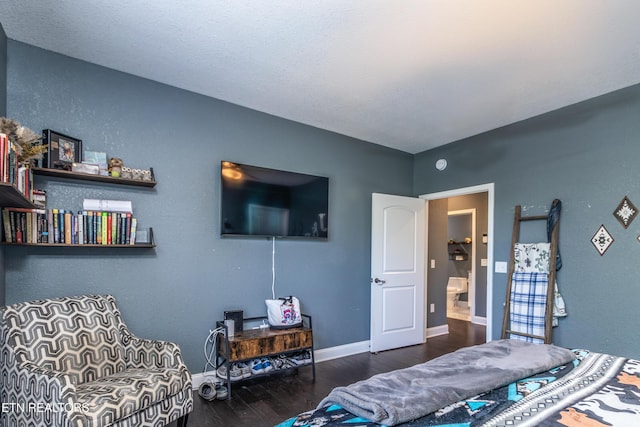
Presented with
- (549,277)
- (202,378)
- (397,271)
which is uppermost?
(549,277)

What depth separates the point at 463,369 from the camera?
1504 mm

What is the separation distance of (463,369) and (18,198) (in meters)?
2.47

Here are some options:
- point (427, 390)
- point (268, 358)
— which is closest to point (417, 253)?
point (268, 358)

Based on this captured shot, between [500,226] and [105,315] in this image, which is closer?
[105,315]

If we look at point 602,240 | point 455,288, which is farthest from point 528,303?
point 455,288

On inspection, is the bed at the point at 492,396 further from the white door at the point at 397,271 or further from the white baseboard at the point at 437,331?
the white baseboard at the point at 437,331

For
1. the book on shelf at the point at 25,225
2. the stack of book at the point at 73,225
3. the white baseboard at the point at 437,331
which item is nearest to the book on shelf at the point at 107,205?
the stack of book at the point at 73,225

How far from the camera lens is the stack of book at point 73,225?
86.1 inches

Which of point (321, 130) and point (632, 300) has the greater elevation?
point (321, 130)

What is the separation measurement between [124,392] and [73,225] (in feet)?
4.08

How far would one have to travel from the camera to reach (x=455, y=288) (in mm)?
6559

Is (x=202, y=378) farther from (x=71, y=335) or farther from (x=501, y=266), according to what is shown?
(x=501, y=266)

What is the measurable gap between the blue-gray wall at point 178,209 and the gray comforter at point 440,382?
80.9 inches

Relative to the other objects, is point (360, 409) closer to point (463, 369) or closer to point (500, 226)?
point (463, 369)
